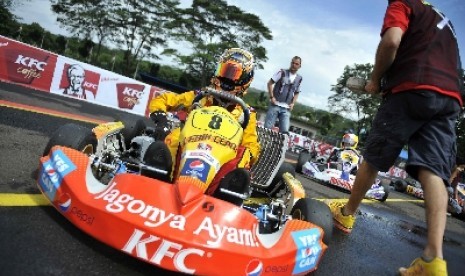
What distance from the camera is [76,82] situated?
37.9ft

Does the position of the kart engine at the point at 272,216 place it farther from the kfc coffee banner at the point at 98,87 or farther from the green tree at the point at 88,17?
the green tree at the point at 88,17

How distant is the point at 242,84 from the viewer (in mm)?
3742

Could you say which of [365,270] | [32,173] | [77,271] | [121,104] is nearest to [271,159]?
[365,270]

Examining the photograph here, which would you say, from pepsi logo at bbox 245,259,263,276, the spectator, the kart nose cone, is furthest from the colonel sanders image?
pepsi logo at bbox 245,259,263,276

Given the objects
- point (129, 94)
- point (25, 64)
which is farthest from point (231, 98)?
point (129, 94)

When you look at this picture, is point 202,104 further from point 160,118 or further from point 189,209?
point 189,209

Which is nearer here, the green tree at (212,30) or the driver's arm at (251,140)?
the driver's arm at (251,140)

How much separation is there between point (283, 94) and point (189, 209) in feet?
16.9

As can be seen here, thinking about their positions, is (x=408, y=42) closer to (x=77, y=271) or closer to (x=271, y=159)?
(x=271, y=159)

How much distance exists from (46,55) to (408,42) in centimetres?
1013

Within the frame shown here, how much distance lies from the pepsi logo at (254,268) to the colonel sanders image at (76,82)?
414 inches

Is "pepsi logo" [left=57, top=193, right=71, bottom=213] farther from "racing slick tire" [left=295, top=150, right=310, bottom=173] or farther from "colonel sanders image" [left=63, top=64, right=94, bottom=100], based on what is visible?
"colonel sanders image" [left=63, top=64, right=94, bottom=100]

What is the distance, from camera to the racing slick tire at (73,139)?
9.41ft

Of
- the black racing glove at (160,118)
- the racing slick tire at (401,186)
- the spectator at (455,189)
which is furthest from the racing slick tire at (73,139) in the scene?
the racing slick tire at (401,186)
